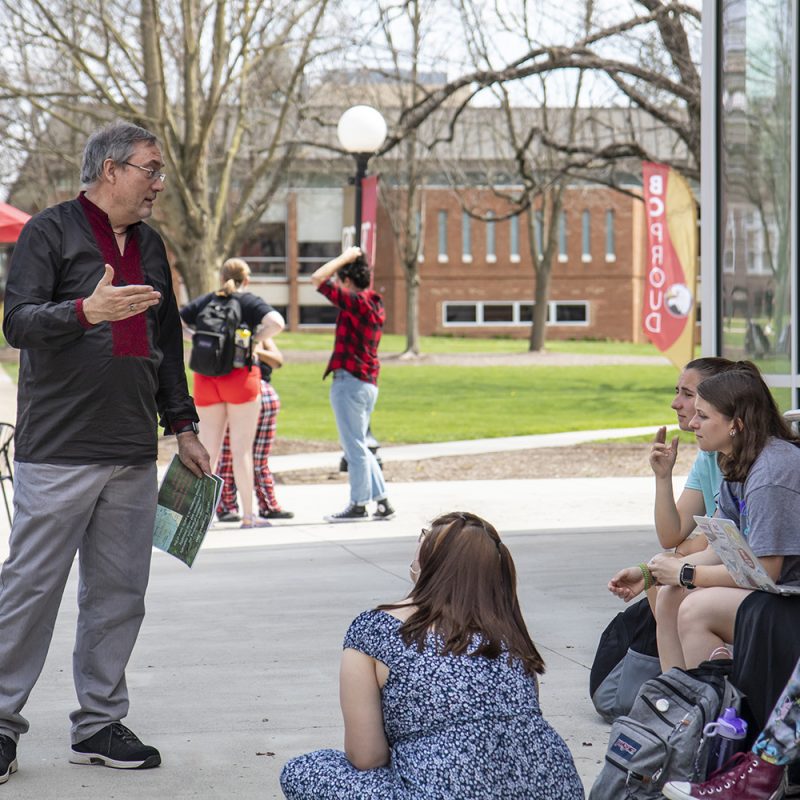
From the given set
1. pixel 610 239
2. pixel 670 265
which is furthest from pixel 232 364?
pixel 610 239

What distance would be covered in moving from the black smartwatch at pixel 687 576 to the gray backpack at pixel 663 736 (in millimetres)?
507

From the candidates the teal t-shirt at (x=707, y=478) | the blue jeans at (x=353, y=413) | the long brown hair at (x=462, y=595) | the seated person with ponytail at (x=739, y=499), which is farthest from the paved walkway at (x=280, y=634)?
the long brown hair at (x=462, y=595)

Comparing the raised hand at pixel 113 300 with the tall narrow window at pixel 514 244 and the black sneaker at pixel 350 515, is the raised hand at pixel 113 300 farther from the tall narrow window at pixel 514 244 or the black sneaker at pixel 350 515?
the tall narrow window at pixel 514 244

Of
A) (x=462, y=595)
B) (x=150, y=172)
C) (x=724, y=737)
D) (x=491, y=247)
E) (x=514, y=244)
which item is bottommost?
(x=724, y=737)

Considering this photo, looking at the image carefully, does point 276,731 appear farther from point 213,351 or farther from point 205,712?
point 213,351

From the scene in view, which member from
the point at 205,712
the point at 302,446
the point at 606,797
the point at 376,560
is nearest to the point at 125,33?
the point at 302,446

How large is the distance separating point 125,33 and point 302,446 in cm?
716

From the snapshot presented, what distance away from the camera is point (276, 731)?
15.3 feet

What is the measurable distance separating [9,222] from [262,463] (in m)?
3.70

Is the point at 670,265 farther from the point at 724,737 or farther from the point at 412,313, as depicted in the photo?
the point at 412,313

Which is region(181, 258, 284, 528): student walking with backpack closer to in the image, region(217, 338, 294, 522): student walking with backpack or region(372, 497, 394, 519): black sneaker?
region(217, 338, 294, 522): student walking with backpack

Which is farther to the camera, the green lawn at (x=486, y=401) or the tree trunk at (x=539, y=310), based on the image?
the tree trunk at (x=539, y=310)

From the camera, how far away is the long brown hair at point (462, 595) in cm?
291

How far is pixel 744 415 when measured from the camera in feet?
12.8
